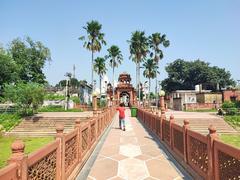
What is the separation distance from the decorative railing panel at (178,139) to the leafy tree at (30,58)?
38245mm

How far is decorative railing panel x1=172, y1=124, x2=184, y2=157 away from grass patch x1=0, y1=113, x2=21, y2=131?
71.3 feet

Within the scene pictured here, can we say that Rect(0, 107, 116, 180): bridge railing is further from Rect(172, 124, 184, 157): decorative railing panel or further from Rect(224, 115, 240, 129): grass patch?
Rect(224, 115, 240, 129): grass patch

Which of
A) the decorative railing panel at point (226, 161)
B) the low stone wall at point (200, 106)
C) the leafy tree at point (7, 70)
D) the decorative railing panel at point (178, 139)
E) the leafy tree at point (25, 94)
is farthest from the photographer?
the low stone wall at point (200, 106)

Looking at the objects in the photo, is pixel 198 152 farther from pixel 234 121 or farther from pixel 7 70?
pixel 7 70

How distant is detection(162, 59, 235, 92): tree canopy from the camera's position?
70762 millimetres

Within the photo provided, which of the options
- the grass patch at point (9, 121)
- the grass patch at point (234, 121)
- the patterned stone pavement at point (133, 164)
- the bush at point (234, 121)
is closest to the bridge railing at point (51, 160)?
the patterned stone pavement at point (133, 164)

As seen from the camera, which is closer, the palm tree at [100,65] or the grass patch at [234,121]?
the grass patch at [234,121]

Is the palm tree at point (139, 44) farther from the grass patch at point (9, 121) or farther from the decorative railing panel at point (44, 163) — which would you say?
the decorative railing panel at point (44, 163)

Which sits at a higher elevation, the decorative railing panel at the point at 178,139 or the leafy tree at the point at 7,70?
the leafy tree at the point at 7,70

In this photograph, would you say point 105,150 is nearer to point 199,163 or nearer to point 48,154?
point 199,163

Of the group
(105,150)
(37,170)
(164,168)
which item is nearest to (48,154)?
(37,170)

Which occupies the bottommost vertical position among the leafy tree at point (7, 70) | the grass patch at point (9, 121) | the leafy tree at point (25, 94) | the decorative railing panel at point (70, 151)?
the grass patch at point (9, 121)

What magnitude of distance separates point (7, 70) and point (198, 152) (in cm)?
3496

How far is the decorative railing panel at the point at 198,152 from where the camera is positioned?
16.8 ft
